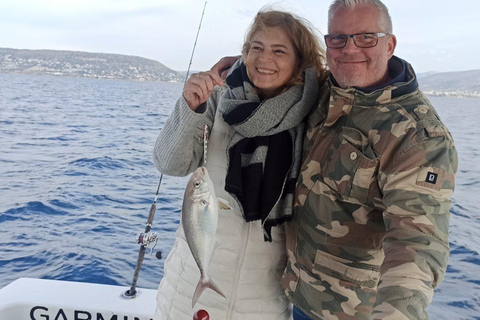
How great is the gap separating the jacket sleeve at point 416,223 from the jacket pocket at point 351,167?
117 mm

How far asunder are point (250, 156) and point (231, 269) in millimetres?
620

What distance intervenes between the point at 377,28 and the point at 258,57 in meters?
0.65

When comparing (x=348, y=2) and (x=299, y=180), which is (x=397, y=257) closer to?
(x=299, y=180)

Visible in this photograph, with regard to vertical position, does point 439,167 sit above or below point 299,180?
above

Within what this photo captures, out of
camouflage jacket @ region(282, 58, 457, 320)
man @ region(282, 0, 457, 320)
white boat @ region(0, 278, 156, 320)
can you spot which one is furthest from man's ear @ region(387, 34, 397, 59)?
white boat @ region(0, 278, 156, 320)

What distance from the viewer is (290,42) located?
8.64ft

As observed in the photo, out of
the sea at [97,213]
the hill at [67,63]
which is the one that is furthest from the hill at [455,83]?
the sea at [97,213]

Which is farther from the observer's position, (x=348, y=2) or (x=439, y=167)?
(x=348, y=2)

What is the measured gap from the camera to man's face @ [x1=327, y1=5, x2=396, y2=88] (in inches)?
93.4

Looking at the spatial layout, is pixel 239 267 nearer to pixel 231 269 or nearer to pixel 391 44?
pixel 231 269

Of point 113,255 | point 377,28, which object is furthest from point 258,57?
point 113,255

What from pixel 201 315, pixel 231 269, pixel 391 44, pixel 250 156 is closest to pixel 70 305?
pixel 201 315

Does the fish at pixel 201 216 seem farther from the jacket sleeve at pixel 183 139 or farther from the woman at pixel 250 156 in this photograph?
the jacket sleeve at pixel 183 139

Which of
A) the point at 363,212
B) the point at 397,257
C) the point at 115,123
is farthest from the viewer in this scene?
the point at 115,123
